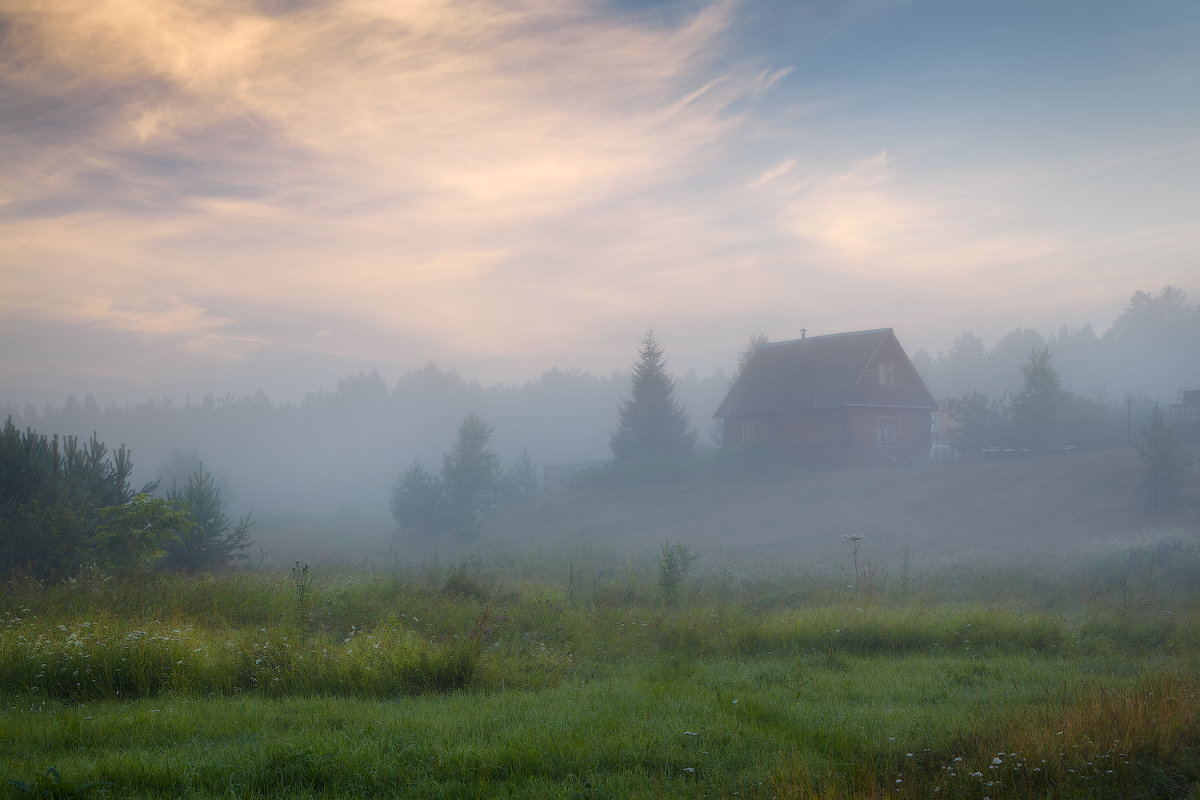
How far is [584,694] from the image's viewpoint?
7.62 m

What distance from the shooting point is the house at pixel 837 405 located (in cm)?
4312

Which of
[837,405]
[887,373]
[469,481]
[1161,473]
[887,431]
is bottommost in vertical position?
[469,481]

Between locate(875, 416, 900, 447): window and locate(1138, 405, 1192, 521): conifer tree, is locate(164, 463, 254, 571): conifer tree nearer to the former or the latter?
locate(1138, 405, 1192, 521): conifer tree

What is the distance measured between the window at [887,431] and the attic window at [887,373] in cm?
215

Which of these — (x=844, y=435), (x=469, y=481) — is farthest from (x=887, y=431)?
(x=469, y=481)

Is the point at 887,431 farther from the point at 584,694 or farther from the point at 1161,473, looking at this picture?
the point at 584,694

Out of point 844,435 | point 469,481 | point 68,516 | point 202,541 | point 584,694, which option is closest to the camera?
point 584,694

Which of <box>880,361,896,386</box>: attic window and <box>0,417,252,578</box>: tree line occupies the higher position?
<box>880,361,896,386</box>: attic window

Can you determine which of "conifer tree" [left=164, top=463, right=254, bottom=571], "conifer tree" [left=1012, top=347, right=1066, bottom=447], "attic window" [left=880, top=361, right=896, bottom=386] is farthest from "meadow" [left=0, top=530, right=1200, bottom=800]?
"attic window" [left=880, top=361, right=896, bottom=386]

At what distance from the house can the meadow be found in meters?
29.3

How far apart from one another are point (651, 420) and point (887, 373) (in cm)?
1458

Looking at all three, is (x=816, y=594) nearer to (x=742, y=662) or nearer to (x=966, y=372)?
(x=742, y=662)

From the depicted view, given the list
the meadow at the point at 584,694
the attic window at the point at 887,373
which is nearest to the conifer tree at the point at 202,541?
the meadow at the point at 584,694

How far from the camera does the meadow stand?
527cm
